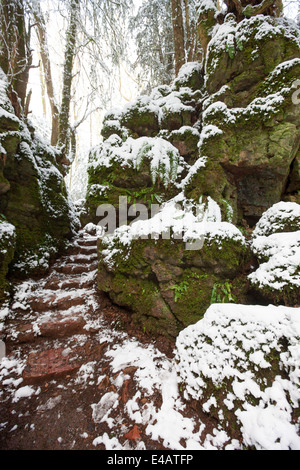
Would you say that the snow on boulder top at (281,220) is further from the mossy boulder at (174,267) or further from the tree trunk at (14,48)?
the tree trunk at (14,48)

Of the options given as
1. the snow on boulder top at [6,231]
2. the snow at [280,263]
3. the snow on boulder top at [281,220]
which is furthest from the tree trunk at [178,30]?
the snow on boulder top at [6,231]

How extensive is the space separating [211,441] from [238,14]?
7.71 meters

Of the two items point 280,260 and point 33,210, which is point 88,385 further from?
point 33,210

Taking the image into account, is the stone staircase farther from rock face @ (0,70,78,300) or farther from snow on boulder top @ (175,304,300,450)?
snow on boulder top @ (175,304,300,450)

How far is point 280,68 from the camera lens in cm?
348

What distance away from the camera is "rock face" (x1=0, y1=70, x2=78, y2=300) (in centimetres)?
376

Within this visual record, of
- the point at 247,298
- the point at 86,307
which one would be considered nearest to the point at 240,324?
the point at 247,298

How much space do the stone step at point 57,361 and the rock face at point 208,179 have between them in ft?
2.76

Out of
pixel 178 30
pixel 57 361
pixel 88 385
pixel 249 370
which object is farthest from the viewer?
pixel 178 30

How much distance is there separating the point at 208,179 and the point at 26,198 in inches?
165

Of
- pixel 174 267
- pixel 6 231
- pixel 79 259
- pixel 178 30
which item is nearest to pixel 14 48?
pixel 6 231

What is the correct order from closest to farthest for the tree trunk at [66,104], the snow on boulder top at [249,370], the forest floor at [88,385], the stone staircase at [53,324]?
→ the snow on boulder top at [249,370]
the forest floor at [88,385]
the stone staircase at [53,324]
the tree trunk at [66,104]

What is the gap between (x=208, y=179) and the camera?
364 cm

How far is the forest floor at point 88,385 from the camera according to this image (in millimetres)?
1684
